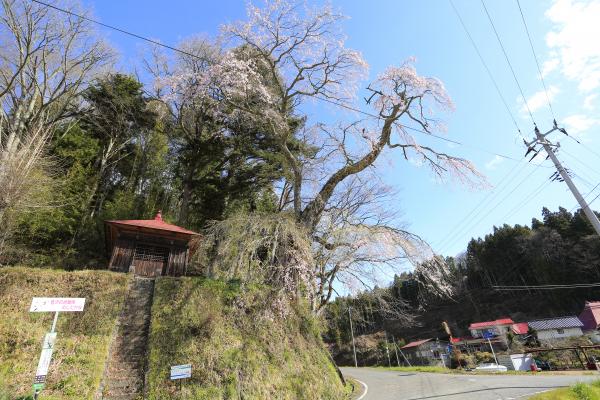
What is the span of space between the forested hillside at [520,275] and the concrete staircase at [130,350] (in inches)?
1031

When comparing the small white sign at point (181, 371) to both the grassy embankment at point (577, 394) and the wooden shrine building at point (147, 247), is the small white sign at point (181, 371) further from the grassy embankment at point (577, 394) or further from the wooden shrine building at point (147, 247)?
the grassy embankment at point (577, 394)

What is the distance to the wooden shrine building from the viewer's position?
1330 cm

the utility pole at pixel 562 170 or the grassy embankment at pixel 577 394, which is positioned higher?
the utility pole at pixel 562 170

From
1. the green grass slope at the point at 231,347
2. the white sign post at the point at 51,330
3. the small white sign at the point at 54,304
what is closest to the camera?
the white sign post at the point at 51,330

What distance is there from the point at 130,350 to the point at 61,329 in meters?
1.85

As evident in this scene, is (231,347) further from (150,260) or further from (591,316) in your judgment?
(591,316)

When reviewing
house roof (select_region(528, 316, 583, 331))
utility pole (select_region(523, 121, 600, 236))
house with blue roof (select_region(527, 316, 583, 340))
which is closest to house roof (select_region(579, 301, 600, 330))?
house with blue roof (select_region(527, 316, 583, 340))

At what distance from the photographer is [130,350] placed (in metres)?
8.27

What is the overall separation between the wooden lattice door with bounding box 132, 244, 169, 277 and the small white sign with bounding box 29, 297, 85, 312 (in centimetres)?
676

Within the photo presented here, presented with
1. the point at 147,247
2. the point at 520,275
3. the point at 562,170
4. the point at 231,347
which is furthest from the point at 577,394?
the point at 520,275

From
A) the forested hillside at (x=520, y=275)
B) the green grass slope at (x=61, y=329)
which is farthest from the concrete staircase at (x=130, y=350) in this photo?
the forested hillside at (x=520, y=275)

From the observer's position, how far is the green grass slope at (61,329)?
699 centimetres

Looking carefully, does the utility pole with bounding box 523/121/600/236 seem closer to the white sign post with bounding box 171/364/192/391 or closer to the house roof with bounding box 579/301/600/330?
the white sign post with bounding box 171/364/192/391

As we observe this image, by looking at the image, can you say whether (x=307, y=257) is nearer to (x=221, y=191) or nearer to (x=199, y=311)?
(x=199, y=311)
